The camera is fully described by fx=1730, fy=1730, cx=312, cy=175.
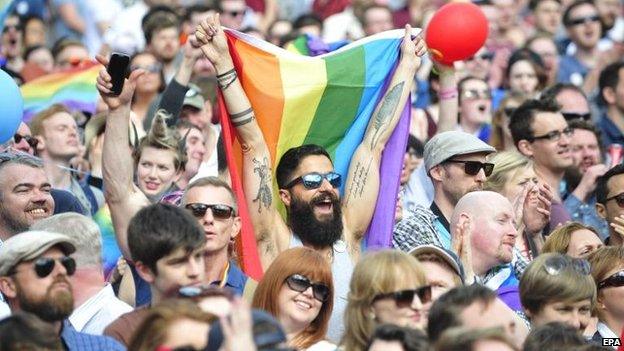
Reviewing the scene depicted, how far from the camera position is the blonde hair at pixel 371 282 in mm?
7586

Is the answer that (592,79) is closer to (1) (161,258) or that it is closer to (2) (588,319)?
(2) (588,319)

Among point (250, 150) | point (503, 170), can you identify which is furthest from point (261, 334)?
point (503, 170)

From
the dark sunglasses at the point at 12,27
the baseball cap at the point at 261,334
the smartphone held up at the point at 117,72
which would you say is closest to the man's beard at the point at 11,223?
the smartphone held up at the point at 117,72

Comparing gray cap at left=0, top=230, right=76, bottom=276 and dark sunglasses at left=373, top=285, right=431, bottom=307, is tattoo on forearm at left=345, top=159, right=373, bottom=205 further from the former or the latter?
gray cap at left=0, top=230, right=76, bottom=276

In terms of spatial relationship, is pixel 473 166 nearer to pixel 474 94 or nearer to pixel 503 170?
pixel 503 170

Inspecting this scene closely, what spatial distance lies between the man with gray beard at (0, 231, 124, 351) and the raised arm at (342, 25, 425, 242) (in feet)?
7.98

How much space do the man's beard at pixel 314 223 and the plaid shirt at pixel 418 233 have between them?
52cm

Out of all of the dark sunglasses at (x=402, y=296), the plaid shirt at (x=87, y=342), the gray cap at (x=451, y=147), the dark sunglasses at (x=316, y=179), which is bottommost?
the plaid shirt at (x=87, y=342)

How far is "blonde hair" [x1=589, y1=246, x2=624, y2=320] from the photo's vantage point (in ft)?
29.8

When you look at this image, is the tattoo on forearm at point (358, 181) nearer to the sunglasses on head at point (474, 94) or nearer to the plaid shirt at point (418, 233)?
the plaid shirt at point (418, 233)

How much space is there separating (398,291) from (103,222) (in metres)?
3.80

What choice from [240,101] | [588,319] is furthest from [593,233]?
[240,101]

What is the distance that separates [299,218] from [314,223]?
0.14 meters

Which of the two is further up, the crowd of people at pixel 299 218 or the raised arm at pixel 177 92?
the raised arm at pixel 177 92
